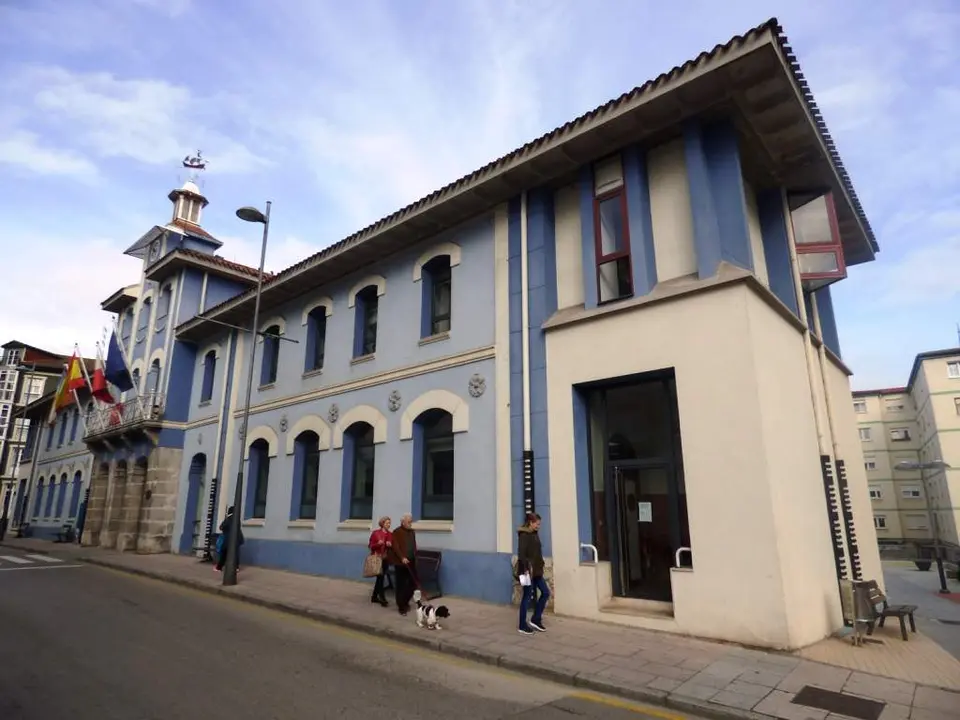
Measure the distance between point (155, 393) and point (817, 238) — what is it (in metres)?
21.2

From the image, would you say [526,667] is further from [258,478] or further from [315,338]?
[258,478]

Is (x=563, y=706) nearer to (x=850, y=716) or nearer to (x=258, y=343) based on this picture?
(x=850, y=716)

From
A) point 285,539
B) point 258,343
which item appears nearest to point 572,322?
point 285,539

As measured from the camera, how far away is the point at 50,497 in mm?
31047

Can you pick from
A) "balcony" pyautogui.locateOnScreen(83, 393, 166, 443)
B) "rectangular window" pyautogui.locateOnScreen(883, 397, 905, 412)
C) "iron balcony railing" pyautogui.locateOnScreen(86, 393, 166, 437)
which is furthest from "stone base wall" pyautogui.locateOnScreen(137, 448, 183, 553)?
"rectangular window" pyautogui.locateOnScreen(883, 397, 905, 412)

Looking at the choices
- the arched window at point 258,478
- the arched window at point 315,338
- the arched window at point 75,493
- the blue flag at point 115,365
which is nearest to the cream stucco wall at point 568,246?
the arched window at point 315,338

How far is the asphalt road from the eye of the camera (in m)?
4.95

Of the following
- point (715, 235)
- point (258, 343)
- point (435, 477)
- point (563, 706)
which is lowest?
point (563, 706)

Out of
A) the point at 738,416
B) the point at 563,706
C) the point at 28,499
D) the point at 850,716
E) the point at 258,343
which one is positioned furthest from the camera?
the point at 28,499

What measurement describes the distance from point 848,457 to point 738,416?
555 cm

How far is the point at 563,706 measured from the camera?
5.22 meters

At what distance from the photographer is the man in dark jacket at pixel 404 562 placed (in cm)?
913

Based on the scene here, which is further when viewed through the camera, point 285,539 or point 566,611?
point 285,539

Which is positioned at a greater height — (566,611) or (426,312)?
(426,312)
